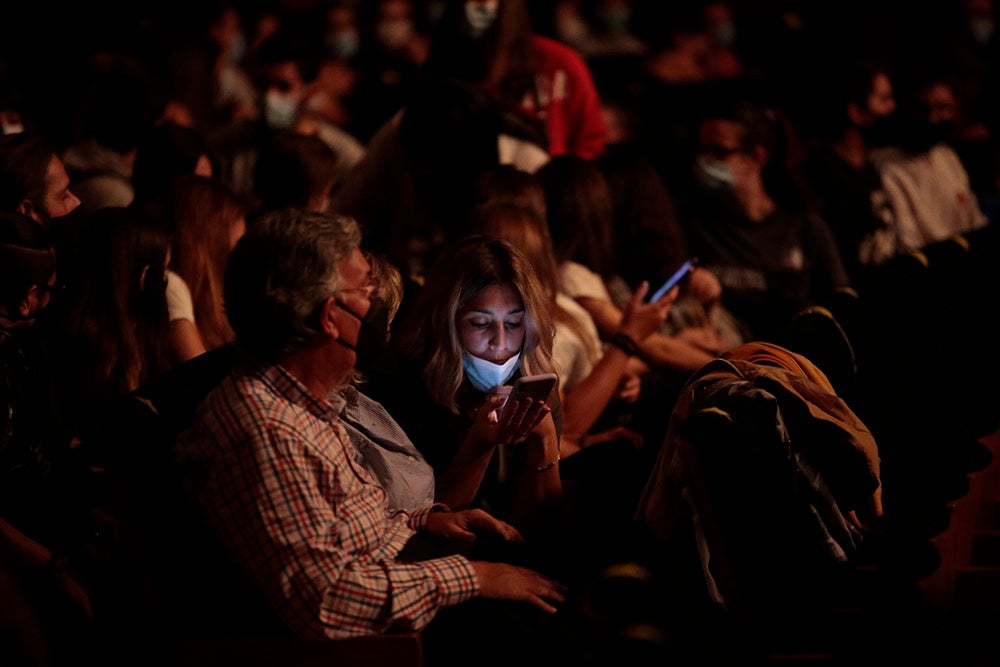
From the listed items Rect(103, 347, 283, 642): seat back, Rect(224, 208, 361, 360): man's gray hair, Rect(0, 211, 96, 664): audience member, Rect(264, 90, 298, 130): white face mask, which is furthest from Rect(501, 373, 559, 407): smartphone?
Rect(264, 90, 298, 130): white face mask

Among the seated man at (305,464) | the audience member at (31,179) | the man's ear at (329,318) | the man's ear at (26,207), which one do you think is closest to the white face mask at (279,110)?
the audience member at (31,179)

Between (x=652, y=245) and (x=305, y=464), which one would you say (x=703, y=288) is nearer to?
(x=652, y=245)

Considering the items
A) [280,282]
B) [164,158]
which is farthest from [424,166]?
[280,282]

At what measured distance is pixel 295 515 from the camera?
2.40 meters

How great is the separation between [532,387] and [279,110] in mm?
3341

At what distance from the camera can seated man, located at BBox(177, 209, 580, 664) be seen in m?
2.40

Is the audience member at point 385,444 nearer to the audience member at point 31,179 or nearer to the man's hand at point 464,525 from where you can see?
the man's hand at point 464,525

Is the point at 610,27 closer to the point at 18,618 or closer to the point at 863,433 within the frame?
the point at 863,433

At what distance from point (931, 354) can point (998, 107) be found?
426 cm

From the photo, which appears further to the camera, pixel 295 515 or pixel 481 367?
pixel 481 367

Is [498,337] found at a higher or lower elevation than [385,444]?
higher

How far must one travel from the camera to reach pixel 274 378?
8.21ft

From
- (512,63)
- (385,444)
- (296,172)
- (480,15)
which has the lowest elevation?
(385,444)

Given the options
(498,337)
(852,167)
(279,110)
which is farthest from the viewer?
(852,167)
